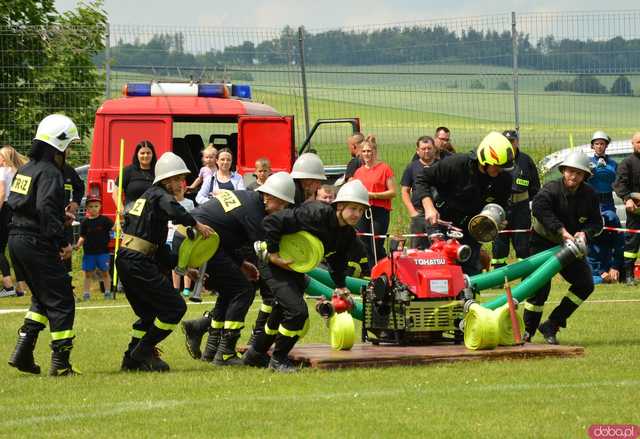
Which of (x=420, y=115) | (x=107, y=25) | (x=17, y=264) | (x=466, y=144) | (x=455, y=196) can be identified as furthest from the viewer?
(x=466, y=144)

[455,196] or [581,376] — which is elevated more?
[455,196]

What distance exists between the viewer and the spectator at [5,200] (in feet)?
51.8

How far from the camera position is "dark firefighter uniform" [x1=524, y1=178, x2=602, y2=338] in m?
12.7

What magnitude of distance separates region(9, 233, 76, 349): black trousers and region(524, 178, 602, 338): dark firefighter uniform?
4566 mm

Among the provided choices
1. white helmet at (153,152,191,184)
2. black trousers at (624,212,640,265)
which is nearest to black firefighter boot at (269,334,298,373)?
white helmet at (153,152,191,184)

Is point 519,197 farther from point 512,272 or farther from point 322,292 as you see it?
point 322,292

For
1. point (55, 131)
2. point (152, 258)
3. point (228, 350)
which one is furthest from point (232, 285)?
point (55, 131)

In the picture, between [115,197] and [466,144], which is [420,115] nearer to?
[466,144]

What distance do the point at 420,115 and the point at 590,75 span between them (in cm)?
308

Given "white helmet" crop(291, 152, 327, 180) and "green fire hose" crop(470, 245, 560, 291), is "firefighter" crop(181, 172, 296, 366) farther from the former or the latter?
"green fire hose" crop(470, 245, 560, 291)

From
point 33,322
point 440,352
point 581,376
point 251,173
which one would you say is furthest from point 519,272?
point 251,173

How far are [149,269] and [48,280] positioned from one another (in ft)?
2.73

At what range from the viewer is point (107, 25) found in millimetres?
22328

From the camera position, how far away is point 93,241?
18266mm
